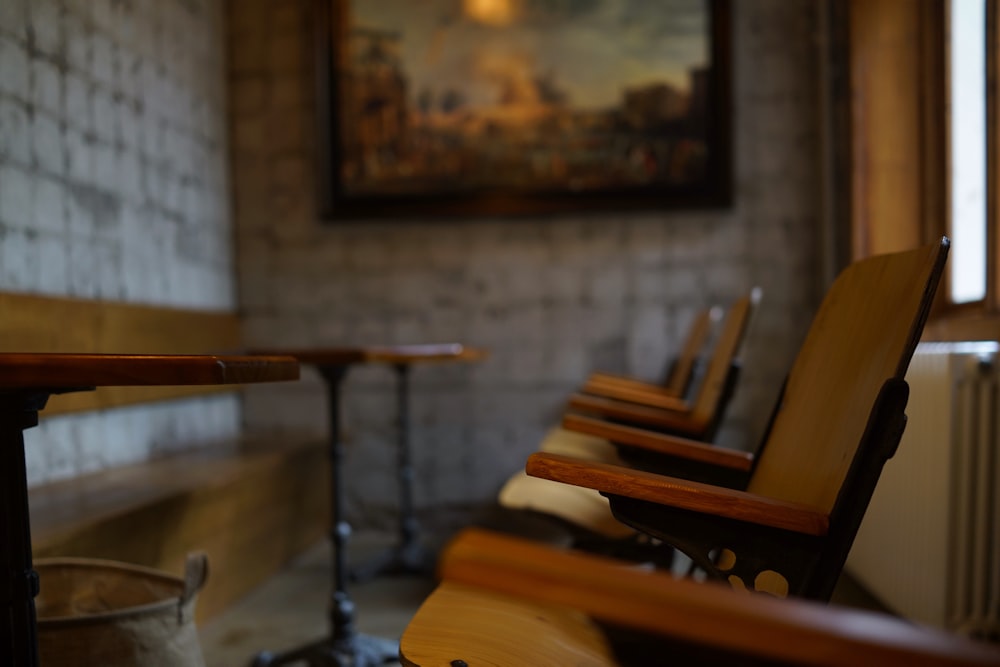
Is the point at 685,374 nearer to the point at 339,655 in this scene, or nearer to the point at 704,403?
the point at 704,403

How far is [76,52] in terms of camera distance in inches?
111

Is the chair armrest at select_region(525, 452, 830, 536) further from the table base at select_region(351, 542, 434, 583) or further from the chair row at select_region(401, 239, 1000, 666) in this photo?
the table base at select_region(351, 542, 434, 583)

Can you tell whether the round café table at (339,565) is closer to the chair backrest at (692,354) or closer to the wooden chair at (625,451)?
the wooden chair at (625,451)

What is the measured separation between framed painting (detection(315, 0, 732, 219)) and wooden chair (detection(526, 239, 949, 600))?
2860 millimetres

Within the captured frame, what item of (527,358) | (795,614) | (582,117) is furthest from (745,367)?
(795,614)

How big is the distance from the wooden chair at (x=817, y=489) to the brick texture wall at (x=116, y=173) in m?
2.22

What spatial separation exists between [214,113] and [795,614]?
13.5 ft

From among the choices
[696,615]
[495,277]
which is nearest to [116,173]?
[495,277]

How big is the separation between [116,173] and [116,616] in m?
2.21

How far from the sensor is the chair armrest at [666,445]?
4.75ft

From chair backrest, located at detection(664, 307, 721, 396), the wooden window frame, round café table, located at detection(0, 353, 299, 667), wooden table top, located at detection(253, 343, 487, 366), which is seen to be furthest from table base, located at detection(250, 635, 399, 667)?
the wooden window frame

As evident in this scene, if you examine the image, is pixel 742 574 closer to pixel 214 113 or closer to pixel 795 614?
pixel 795 614

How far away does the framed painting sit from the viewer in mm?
3854

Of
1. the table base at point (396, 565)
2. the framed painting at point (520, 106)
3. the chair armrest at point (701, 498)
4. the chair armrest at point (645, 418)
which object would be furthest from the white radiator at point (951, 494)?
the framed painting at point (520, 106)
